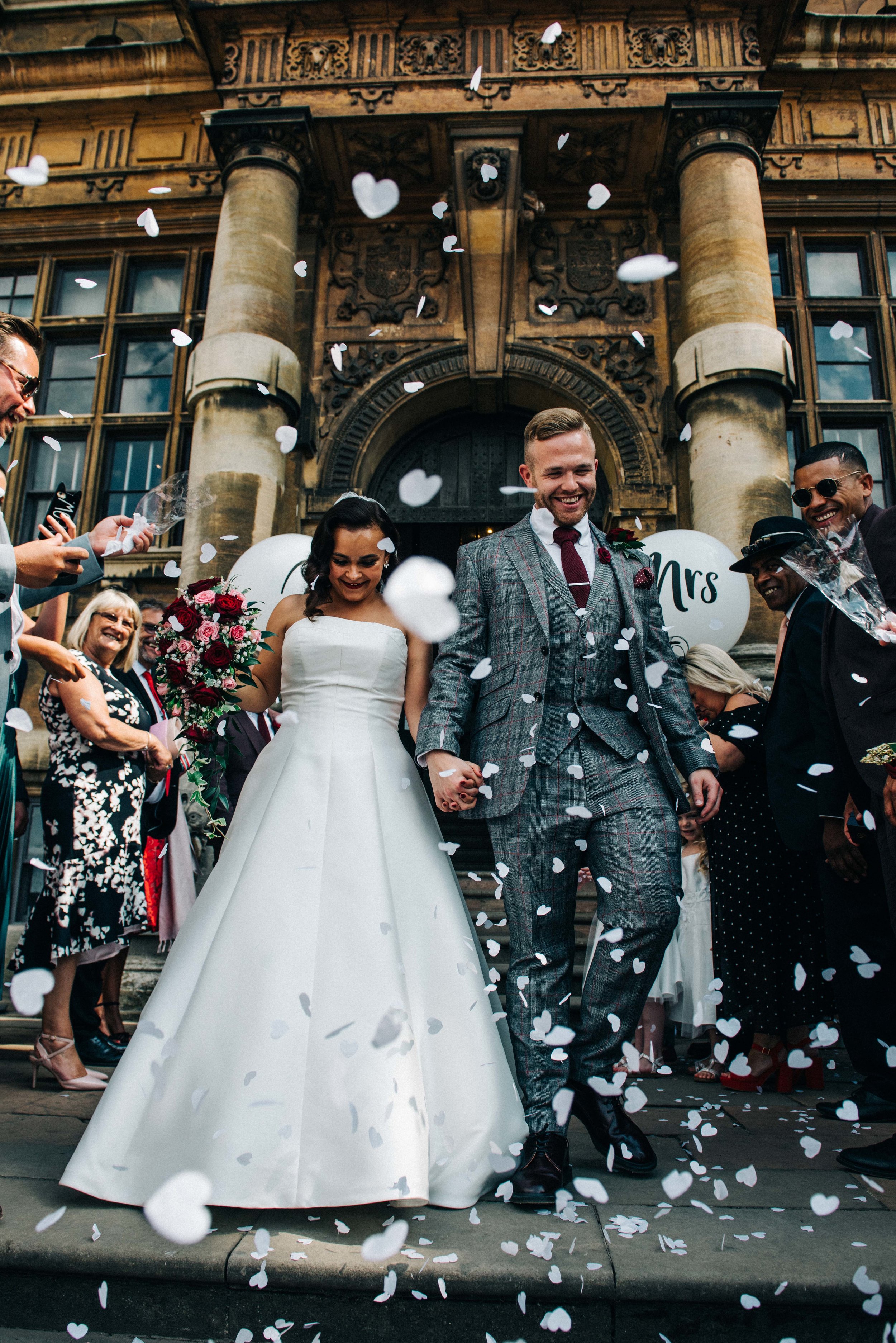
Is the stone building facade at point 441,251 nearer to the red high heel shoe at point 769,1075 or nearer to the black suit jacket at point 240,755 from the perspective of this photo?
the black suit jacket at point 240,755

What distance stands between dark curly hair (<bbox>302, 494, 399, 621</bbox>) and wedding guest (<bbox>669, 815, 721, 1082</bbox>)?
1812 mm

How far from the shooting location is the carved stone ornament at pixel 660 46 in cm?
827

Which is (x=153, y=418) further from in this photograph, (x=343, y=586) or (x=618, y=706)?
(x=618, y=706)

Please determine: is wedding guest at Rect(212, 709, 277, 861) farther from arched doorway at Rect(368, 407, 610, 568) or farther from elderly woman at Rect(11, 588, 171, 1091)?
arched doorway at Rect(368, 407, 610, 568)

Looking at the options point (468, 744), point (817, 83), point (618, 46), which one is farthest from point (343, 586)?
point (817, 83)

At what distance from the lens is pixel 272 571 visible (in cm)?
531

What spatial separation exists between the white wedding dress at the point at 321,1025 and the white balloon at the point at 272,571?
2.76 metres

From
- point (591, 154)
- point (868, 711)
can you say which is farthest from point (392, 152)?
point (868, 711)

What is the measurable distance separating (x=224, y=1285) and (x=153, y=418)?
904 cm

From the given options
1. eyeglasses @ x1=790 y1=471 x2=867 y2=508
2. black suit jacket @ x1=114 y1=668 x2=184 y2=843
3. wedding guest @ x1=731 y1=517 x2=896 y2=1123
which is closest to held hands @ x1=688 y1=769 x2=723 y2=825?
wedding guest @ x1=731 y1=517 x2=896 y2=1123

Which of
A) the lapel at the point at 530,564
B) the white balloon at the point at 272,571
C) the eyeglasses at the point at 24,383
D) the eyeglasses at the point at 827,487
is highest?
the white balloon at the point at 272,571

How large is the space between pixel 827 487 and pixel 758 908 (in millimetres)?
1625

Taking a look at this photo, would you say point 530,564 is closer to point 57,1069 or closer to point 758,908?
point 758,908

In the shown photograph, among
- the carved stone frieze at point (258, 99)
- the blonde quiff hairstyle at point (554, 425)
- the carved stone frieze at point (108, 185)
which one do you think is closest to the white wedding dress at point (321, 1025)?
the blonde quiff hairstyle at point (554, 425)
